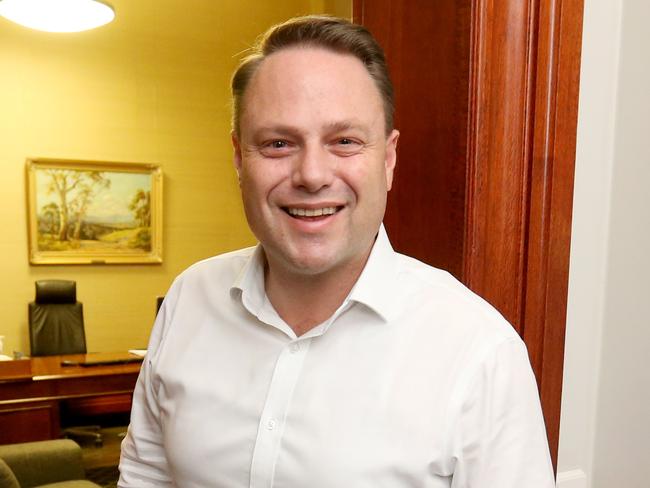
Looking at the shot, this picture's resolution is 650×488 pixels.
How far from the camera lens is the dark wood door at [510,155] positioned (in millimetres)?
1168

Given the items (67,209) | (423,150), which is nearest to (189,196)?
(67,209)

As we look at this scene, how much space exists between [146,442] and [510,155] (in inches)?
41.7

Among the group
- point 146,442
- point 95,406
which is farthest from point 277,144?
point 95,406

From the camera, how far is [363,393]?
110 cm

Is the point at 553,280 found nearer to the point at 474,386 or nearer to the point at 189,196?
the point at 474,386

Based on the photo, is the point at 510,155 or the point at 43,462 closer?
the point at 510,155

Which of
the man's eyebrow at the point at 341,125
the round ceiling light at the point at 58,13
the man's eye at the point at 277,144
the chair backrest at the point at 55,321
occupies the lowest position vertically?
the chair backrest at the point at 55,321

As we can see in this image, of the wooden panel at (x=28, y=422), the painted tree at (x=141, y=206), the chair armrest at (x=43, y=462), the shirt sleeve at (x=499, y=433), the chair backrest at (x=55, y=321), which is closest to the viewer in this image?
the shirt sleeve at (x=499, y=433)

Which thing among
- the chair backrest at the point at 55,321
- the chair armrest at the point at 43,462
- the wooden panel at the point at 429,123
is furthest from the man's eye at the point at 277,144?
the chair backrest at the point at 55,321

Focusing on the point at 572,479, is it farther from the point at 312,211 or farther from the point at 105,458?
the point at 105,458

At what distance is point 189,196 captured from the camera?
584cm

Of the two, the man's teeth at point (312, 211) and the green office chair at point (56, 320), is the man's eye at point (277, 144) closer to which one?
the man's teeth at point (312, 211)

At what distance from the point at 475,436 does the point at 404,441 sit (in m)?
0.12

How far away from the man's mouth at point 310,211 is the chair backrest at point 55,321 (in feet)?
14.9
